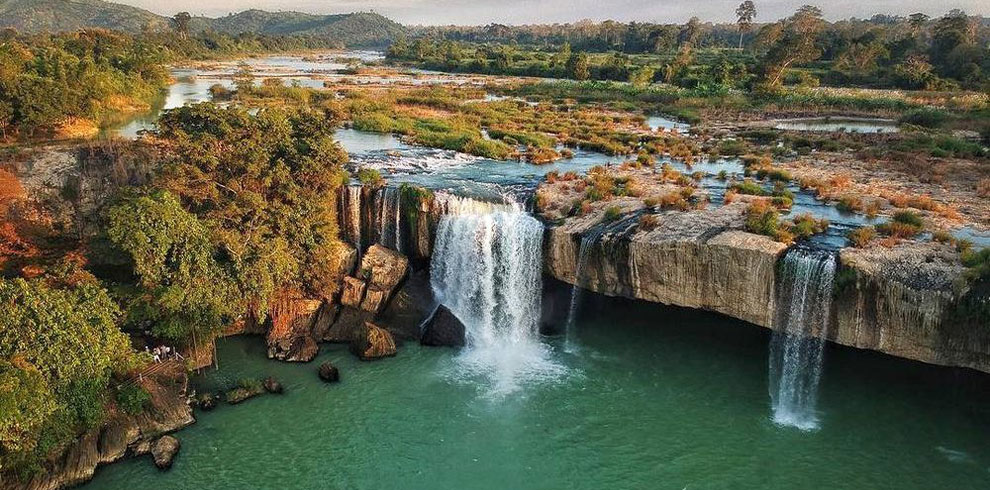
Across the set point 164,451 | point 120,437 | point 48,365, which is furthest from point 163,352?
point 48,365

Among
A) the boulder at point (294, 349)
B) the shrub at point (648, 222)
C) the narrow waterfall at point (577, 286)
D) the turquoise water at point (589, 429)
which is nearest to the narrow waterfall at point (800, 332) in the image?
the turquoise water at point (589, 429)

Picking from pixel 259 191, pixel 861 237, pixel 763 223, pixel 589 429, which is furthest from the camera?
pixel 259 191

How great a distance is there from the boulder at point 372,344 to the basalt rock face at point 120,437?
275 inches

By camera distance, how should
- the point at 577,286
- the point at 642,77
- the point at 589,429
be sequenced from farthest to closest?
the point at 642,77
the point at 577,286
the point at 589,429

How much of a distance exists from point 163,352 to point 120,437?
4292 mm

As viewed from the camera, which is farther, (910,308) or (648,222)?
(648,222)

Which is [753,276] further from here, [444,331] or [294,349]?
[294,349]

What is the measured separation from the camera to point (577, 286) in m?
28.1

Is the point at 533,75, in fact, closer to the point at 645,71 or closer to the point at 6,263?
the point at 645,71

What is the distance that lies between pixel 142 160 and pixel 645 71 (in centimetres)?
9009

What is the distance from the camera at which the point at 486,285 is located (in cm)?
2978

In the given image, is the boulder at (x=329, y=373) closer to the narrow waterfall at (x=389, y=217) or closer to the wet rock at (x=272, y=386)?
the wet rock at (x=272, y=386)

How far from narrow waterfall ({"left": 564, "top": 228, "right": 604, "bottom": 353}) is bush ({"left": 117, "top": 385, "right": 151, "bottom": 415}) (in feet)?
55.7

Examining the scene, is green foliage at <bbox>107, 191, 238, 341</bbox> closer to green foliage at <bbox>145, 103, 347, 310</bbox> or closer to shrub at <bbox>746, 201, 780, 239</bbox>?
green foliage at <bbox>145, 103, 347, 310</bbox>
